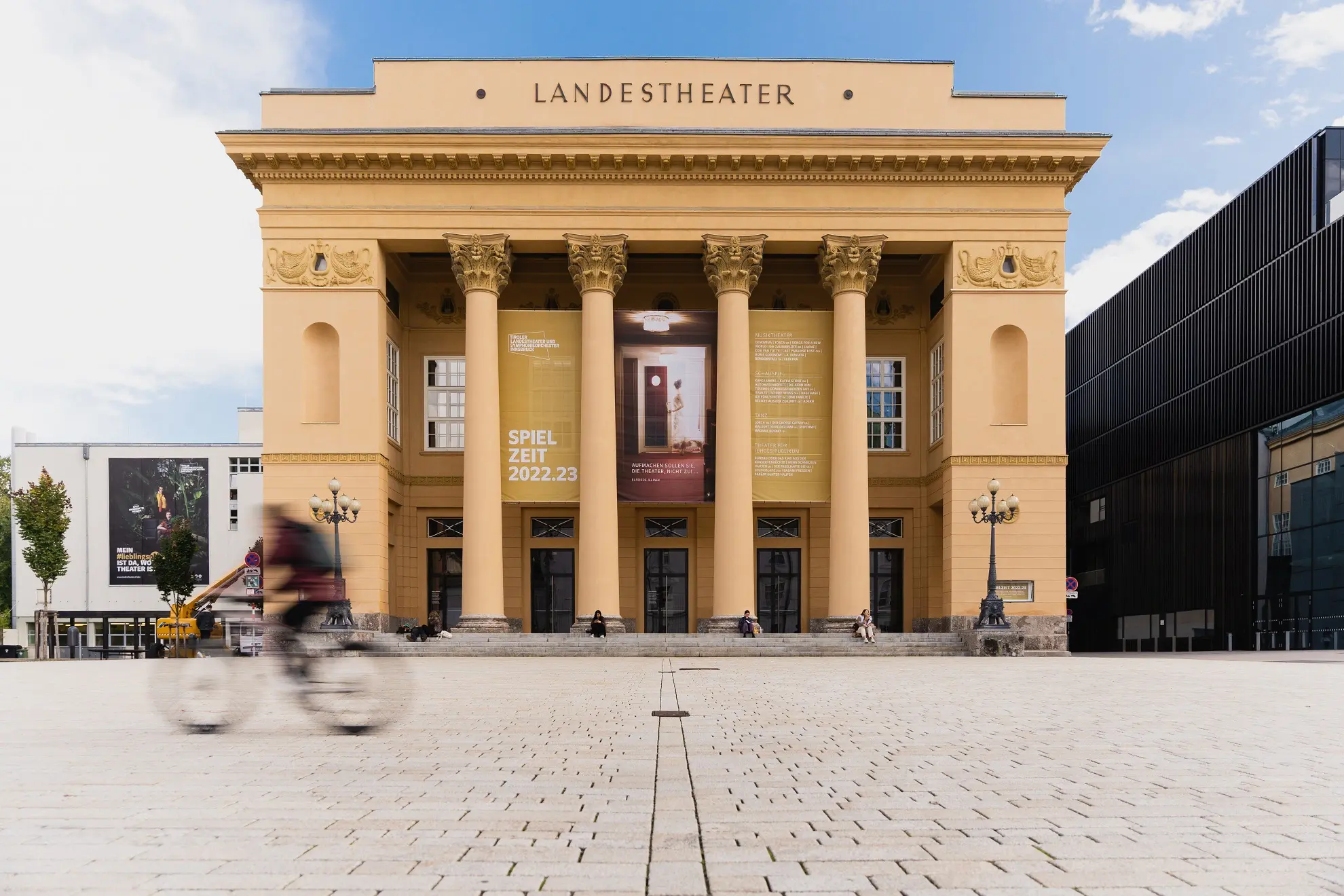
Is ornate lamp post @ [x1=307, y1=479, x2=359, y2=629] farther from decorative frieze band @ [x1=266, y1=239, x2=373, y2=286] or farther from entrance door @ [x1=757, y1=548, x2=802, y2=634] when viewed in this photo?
entrance door @ [x1=757, y1=548, x2=802, y2=634]

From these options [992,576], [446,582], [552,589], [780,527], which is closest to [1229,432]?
[780,527]

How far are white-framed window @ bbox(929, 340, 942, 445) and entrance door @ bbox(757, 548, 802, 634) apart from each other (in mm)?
6368

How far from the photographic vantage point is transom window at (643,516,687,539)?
135 feet

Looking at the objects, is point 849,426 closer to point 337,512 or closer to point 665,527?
point 665,527

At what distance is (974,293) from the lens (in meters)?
37.2

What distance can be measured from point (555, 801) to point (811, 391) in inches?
1215

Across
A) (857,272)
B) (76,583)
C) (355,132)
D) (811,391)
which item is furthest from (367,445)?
(76,583)

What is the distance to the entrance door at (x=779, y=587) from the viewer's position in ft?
135

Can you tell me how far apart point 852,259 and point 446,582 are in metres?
18.0

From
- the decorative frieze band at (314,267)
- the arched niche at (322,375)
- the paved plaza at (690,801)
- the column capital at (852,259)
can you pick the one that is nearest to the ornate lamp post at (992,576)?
the column capital at (852,259)

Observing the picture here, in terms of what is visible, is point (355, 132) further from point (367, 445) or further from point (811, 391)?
point (811, 391)

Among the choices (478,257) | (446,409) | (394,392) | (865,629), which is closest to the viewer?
(865,629)

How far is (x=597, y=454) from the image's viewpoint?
35.9m

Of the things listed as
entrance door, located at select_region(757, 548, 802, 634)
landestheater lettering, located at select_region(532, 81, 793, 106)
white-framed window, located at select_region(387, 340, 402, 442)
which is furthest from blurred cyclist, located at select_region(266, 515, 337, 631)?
entrance door, located at select_region(757, 548, 802, 634)
